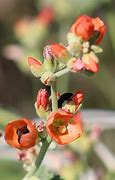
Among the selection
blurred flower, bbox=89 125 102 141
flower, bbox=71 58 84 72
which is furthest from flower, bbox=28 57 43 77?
blurred flower, bbox=89 125 102 141

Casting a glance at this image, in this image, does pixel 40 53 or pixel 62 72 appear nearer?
pixel 62 72

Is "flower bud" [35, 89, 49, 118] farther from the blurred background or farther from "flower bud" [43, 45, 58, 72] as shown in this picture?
the blurred background

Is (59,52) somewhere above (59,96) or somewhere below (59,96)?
above

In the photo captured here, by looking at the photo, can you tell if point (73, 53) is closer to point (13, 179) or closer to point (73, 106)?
point (73, 106)

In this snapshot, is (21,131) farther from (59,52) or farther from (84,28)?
(84,28)

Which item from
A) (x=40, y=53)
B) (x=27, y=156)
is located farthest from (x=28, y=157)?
(x=40, y=53)

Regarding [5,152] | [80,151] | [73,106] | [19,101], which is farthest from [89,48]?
[19,101]
